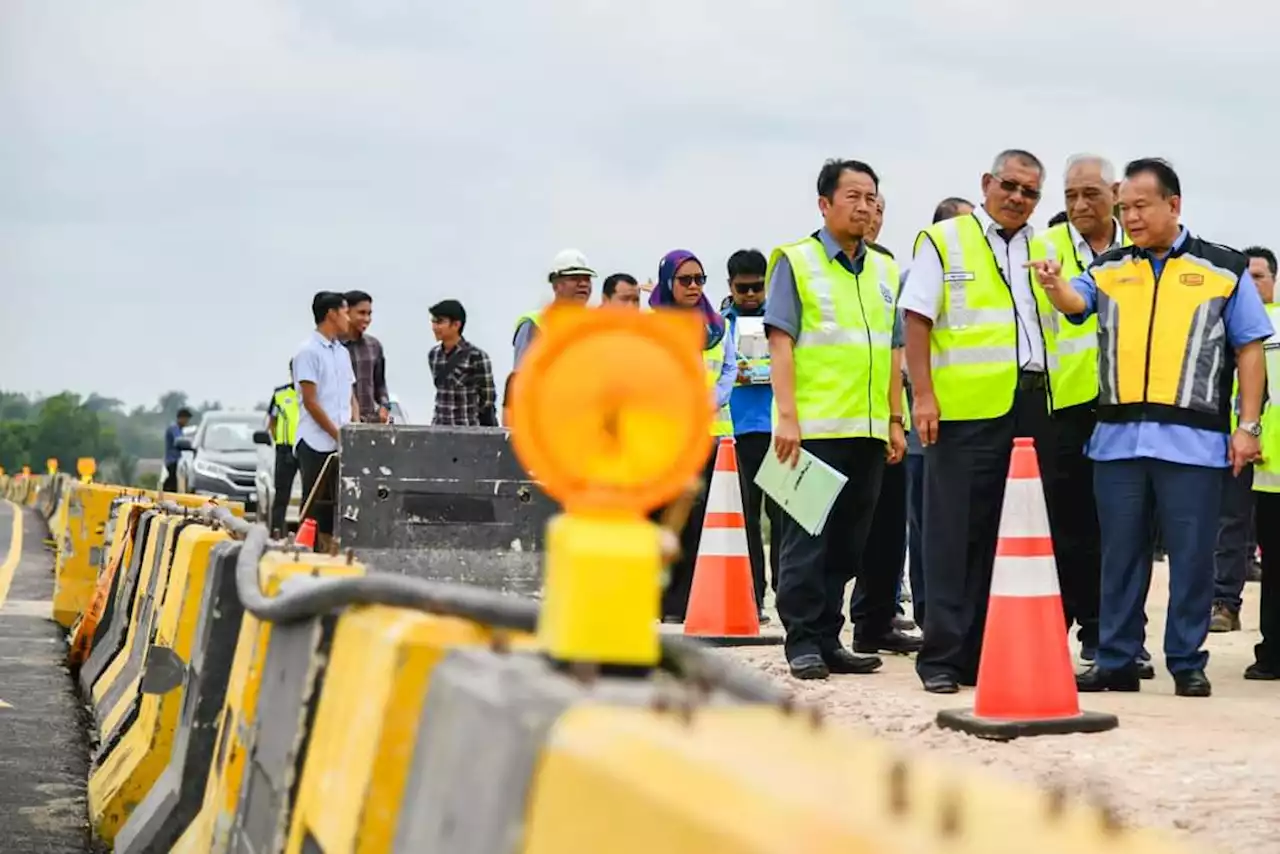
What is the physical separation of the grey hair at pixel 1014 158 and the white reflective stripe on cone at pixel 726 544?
2.81 m

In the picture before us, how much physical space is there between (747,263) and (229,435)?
2041 centimetres

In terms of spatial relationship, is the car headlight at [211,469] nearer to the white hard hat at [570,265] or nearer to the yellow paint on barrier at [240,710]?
the white hard hat at [570,265]

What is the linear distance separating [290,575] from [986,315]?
16.8 ft

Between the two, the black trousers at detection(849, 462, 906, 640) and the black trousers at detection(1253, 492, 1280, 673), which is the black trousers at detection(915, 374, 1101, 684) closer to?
the black trousers at detection(1253, 492, 1280, 673)

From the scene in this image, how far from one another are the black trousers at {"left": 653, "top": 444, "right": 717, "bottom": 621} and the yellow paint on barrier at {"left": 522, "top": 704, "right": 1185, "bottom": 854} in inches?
417

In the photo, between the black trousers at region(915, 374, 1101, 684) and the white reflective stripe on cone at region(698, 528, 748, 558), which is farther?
the white reflective stripe on cone at region(698, 528, 748, 558)

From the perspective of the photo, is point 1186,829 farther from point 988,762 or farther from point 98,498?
point 98,498

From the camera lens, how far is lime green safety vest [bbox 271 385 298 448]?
17.5 m

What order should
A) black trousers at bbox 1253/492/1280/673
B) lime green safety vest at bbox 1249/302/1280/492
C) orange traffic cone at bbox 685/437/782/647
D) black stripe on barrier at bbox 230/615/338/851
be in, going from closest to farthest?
1. black stripe on barrier at bbox 230/615/338/851
2. black trousers at bbox 1253/492/1280/673
3. lime green safety vest at bbox 1249/302/1280/492
4. orange traffic cone at bbox 685/437/782/647

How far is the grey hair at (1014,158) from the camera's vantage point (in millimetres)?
8898

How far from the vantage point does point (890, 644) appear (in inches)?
427

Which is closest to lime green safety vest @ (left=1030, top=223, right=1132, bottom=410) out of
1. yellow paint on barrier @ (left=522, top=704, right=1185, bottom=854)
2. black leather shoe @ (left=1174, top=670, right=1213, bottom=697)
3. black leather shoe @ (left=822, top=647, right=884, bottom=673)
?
black leather shoe @ (left=1174, top=670, right=1213, bottom=697)

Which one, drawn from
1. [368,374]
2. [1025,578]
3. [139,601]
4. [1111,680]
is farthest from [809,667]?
[368,374]

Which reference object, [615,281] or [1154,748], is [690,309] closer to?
[615,281]
